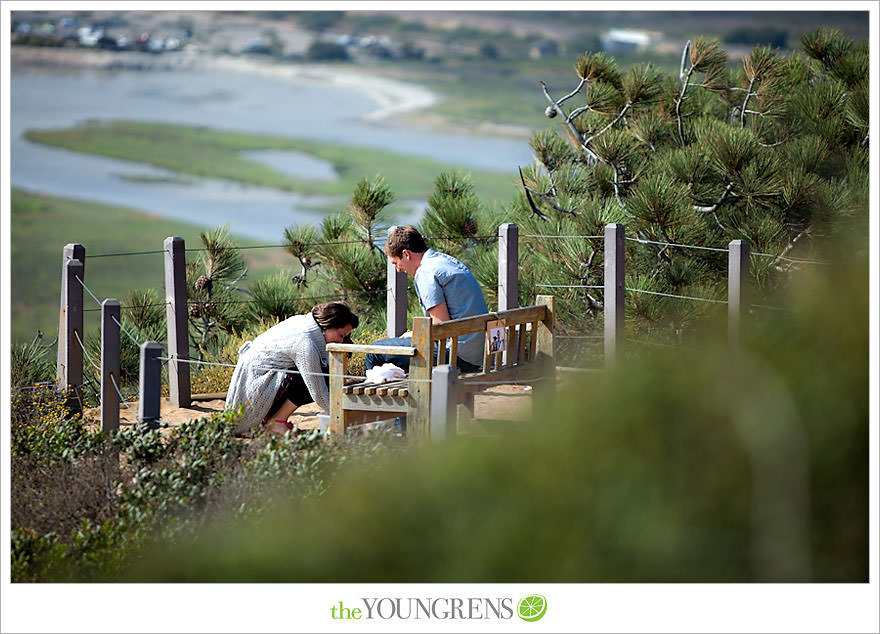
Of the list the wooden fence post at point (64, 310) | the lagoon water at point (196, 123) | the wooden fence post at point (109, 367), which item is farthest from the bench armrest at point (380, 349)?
the lagoon water at point (196, 123)

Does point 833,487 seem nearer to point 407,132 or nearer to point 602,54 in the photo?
point 602,54

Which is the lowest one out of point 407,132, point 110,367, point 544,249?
point 110,367

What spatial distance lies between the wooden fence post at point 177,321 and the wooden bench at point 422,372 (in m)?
1.75

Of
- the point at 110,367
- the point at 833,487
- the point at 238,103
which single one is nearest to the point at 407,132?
the point at 238,103

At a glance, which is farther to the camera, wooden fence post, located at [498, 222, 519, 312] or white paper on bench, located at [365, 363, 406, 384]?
wooden fence post, located at [498, 222, 519, 312]

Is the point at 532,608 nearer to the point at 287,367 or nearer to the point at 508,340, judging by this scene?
the point at 508,340

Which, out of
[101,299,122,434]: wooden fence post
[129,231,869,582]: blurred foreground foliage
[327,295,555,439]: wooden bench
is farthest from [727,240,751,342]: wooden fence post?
[129,231,869,582]: blurred foreground foliage

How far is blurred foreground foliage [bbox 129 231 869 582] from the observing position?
155cm

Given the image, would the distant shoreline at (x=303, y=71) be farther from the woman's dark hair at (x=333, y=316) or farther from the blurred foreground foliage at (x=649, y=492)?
the blurred foreground foliage at (x=649, y=492)

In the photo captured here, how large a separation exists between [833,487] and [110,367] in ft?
12.2

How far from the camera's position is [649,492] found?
1.55 metres

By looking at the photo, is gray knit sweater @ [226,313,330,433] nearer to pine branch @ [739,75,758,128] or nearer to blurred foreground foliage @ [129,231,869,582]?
blurred foreground foliage @ [129,231,869,582]

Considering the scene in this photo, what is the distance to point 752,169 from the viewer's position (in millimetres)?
7305

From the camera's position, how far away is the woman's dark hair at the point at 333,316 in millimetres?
4832
